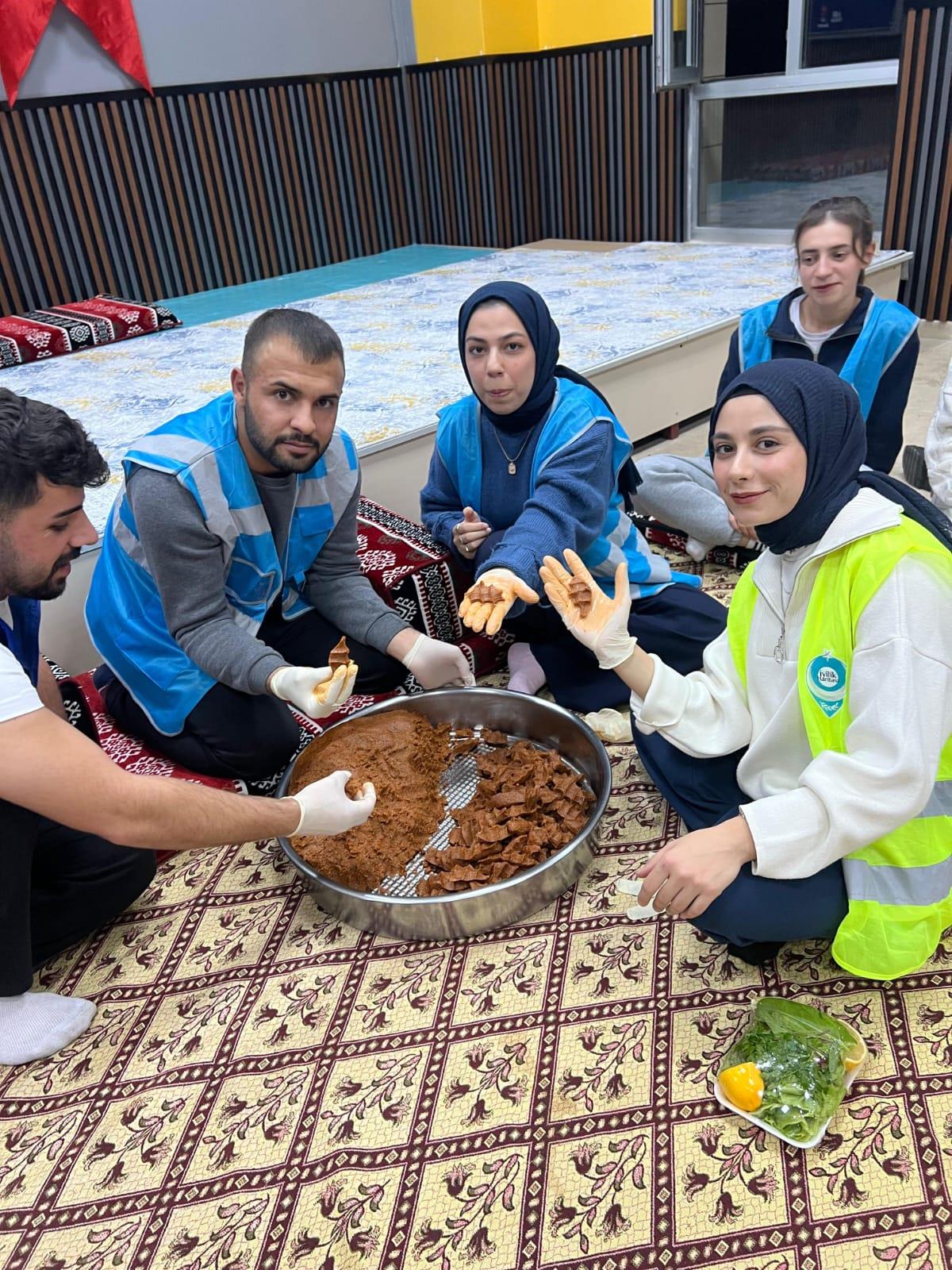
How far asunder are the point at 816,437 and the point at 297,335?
38.3 inches

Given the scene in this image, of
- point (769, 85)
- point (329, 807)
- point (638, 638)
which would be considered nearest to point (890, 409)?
point (638, 638)

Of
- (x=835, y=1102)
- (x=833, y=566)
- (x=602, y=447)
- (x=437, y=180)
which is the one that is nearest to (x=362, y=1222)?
(x=835, y=1102)

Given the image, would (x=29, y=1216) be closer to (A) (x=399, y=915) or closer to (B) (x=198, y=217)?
(A) (x=399, y=915)

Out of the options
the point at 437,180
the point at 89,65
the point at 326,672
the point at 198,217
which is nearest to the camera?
the point at 326,672

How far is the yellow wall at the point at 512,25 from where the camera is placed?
5797mm

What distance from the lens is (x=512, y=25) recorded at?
611cm

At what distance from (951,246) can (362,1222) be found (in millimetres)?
5176

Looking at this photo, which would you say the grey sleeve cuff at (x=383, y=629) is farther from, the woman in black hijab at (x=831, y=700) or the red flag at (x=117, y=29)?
the red flag at (x=117, y=29)

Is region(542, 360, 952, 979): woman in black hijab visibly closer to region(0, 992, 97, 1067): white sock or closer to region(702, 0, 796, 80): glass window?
region(0, 992, 97, 1067): white sock

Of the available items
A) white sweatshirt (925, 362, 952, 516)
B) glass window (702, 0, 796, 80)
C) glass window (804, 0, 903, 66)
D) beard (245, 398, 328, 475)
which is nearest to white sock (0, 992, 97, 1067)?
beard (245, 398, 328, 475)

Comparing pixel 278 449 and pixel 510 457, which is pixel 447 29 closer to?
pixel 510 457

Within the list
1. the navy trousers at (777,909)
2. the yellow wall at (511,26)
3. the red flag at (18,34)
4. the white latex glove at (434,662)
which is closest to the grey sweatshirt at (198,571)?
the white latex glove at (434,662)

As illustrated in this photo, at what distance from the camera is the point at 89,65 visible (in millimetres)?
5320

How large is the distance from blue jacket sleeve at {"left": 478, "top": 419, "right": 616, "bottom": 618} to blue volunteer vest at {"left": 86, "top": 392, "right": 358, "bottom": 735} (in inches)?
16.3
